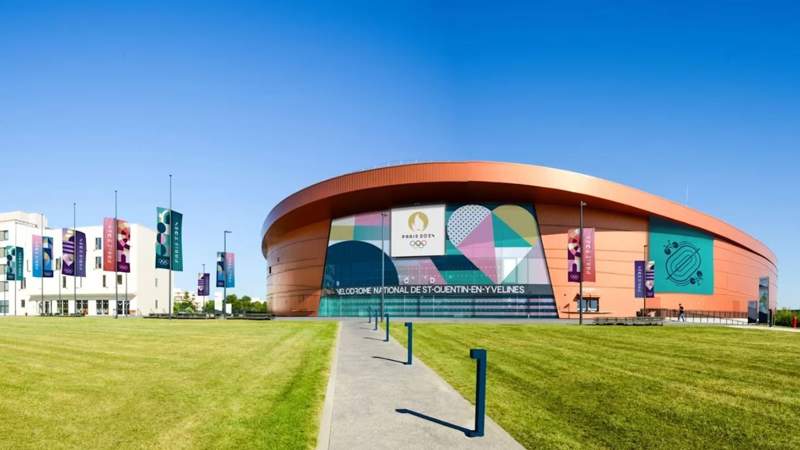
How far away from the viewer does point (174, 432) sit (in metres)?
6.31

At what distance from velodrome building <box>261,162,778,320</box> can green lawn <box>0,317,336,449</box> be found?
3606cm

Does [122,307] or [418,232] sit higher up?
[418,232]

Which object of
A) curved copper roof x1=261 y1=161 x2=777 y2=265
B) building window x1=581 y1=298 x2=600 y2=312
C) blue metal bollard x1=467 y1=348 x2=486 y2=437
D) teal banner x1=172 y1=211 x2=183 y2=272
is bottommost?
building window x1=581 y1=298 x2=600 y2=312

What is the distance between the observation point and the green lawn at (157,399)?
6.07 metres

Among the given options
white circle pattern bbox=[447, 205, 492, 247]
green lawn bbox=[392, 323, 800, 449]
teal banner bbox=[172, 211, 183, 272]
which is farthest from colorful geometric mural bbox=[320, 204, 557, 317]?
green lawn bbox=[392, 323, 800, 449]

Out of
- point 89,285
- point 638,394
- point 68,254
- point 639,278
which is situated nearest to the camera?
point 638,394

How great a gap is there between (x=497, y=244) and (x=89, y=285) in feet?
222

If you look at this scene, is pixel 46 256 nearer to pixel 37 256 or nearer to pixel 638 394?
pixel 37 256

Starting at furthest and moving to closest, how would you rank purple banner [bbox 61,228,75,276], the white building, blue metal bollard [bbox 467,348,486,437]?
the white building < purple banner [bbox 61,228,75,276] < blue metal bollard [bbox 467,348,486,437]

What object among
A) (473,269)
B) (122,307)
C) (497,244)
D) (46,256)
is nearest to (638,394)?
(473,269)

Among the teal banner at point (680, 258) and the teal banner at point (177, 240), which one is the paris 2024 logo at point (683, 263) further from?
the teal banner at point (177, 240)

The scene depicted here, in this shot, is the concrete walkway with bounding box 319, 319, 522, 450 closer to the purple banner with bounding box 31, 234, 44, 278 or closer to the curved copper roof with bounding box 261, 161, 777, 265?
the curved copper roof with bounding box 261, 161, 777, 265

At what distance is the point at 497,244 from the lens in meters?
52.8

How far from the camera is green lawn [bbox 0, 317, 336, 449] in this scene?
19.9 feet
